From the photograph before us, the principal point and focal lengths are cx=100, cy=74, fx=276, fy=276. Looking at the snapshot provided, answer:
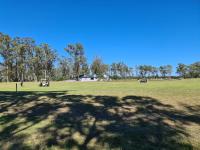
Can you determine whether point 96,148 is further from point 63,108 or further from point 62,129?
point 63,108

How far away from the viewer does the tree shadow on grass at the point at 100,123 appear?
7.25m

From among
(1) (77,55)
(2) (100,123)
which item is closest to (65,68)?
(1) (77,55)

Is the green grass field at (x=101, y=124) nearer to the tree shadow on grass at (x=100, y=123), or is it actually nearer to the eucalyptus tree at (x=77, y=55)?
the tree shadow on grass at (x=100, y=123)

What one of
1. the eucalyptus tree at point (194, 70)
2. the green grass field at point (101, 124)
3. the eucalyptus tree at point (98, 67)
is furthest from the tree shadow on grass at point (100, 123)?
the eucalyptus tree at point (194, 70)

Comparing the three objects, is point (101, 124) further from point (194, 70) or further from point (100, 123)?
point (194, 70)

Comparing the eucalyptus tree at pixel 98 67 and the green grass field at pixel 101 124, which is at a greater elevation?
the eucalyptus tree at pixel 98 67

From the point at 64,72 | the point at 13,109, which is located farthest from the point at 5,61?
the point at 13,109

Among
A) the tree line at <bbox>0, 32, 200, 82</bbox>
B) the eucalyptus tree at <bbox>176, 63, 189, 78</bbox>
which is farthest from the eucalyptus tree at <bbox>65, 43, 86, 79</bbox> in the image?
the eucalyptus tree at <bbox>176, 63, 189, 78</bbox>

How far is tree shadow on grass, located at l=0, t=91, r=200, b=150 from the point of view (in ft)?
23.8

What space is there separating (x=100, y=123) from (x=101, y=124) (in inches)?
4.5

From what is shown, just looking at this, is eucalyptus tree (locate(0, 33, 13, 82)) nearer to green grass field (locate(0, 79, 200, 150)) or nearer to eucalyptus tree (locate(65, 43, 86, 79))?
eucalyptus tree (locate(65, 43, 86, 79))

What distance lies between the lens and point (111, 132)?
7918 millimetres

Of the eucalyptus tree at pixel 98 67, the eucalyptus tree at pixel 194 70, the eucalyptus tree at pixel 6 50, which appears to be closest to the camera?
the eucalyptus tree at pixel 6 50

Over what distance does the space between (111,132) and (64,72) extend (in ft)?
382
